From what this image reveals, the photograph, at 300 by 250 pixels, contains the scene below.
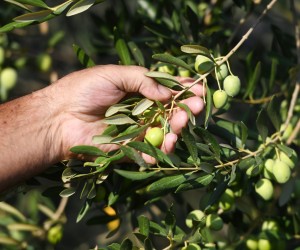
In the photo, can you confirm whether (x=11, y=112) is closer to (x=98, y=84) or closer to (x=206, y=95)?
(x=98, y=84)

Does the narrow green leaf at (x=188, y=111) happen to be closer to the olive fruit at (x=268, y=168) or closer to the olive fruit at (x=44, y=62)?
the olive fruit at (x=268, y=168)

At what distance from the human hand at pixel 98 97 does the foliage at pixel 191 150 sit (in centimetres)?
3

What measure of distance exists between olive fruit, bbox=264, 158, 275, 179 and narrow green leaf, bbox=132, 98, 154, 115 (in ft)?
1.32

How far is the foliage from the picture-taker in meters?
1.71

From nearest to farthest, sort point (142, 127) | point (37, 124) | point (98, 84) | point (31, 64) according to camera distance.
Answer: point (142, 127), point (98, 84), point (37, 124), point (31, 64)

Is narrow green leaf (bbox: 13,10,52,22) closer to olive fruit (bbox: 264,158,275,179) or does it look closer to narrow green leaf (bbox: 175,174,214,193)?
narrow green leaf (bbox: 175,174,214,193)

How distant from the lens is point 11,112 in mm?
2035

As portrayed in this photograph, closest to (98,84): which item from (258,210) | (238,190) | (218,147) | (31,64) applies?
(218,147)

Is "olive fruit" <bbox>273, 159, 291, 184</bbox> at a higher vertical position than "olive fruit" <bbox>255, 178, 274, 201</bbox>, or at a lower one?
higher

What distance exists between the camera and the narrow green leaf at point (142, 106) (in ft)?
5.61

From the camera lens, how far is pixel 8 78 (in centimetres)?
251

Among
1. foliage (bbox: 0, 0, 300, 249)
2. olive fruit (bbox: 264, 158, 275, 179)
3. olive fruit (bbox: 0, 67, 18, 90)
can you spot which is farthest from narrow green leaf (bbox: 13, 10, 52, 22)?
olive fruit (bbox: 0, 67, 18, 90)

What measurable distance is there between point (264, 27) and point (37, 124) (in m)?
2.17

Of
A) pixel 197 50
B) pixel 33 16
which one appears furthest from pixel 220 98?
pixel 33 16
